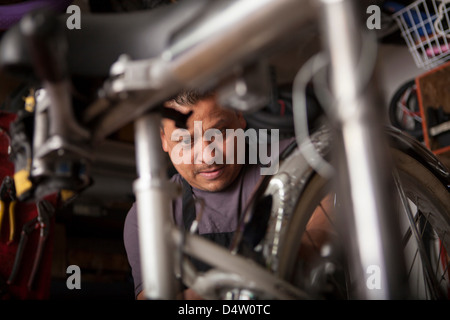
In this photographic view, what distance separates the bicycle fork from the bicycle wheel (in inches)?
10.5

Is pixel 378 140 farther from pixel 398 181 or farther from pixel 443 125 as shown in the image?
pixel 443 125

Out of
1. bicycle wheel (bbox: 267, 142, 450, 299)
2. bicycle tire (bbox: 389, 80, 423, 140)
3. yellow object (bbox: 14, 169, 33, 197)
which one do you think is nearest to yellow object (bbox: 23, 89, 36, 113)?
yellow object (bbox: 14, 169, 33, 197)

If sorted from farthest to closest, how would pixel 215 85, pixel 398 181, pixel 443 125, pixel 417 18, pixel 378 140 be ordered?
pixel 417 18 → pixel 443 125 → pixel 398 181 → pixel 215 85 → pixel 378 140

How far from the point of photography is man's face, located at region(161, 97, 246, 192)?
3.37 feet

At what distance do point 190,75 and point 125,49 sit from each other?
102 millimetres

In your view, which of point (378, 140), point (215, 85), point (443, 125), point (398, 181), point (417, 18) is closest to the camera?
point (378, 140)

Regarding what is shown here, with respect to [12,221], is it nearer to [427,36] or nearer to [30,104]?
[30,104]

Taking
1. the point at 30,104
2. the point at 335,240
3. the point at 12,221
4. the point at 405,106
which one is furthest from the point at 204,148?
the point at 405,106

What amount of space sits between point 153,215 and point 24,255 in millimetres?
1119

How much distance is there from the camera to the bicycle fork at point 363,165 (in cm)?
34

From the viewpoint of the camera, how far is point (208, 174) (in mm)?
1104

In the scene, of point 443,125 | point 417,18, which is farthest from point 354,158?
point 417,18

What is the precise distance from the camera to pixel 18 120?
53cm

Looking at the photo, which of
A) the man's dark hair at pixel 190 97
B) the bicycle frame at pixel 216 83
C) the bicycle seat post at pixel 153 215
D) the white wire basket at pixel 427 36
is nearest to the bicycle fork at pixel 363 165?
the bicycle frame at pixel 216 83
